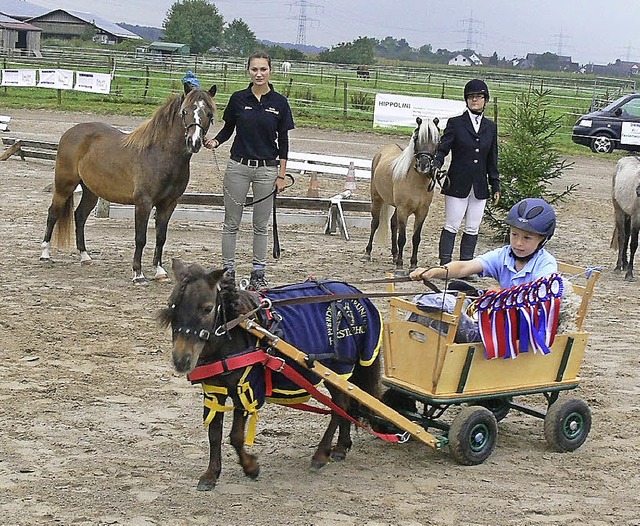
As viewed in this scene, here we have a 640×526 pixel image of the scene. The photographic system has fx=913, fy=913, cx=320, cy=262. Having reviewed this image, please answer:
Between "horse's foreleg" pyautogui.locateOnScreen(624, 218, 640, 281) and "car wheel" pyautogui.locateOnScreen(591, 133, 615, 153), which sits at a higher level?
"car wheel" pyautogui.locateOnScreen(591, 133, 615, 153)

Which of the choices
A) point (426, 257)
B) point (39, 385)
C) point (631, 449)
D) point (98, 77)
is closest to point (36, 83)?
point (98, 77)

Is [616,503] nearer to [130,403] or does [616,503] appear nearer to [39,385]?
[130,403]

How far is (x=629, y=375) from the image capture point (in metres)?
7.01

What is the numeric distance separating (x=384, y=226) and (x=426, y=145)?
1.85m

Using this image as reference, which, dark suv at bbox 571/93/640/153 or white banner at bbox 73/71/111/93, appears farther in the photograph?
white banner at bbox 73/71/111/93

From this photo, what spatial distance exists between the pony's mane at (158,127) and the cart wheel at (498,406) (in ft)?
16.0

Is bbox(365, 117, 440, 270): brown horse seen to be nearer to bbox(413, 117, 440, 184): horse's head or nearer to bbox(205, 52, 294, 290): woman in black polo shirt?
bbox(413, 117, 440, 184): horse's head

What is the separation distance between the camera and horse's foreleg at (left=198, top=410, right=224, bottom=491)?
15.0ft

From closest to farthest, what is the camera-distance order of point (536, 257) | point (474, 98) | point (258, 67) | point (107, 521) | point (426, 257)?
point (107, 521)
point (536, 257)
point (258, 67)
point (474, 98)
point (426, 257)

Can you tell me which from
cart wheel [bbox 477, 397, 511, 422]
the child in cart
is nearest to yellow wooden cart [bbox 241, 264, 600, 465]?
cart wheel [bbox 477, 397, 511, 422]

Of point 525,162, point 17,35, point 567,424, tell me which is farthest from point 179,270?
point 17,35

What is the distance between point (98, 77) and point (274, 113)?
23759 millimetres

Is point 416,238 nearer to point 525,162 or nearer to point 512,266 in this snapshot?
point 525,162

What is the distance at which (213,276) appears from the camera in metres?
4.29
